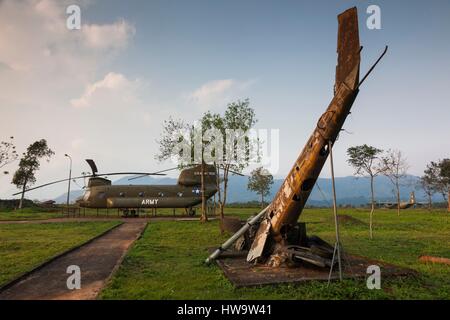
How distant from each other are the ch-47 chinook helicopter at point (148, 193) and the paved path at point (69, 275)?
2083cm

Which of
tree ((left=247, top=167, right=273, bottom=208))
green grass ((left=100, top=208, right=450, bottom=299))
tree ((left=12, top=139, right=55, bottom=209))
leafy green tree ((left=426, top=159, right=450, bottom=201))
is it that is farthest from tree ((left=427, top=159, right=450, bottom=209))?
tree ((left=12, top=139, right=55, bottom=209))

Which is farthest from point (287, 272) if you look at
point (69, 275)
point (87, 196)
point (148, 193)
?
point (87, 196)

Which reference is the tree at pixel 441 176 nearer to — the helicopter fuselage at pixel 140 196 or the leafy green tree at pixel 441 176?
the leafy green tree at pixel 441 176

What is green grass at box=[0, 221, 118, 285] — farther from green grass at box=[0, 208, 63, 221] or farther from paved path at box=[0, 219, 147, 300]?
green grass at box=[0, 208, 63, 221]

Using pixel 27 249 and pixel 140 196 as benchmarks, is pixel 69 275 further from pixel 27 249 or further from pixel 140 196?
pixel 140 196

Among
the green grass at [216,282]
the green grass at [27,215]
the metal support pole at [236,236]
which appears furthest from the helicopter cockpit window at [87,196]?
the metal support pole at [236,236]

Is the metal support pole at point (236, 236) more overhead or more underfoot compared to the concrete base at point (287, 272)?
more overhead

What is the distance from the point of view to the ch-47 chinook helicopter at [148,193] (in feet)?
118

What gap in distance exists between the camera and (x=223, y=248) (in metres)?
11.2

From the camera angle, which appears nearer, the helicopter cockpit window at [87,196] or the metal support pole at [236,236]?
the metal support pole at [236,236]

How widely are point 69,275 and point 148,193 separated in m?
26.6

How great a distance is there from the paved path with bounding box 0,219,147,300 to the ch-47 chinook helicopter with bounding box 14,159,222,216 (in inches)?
820
